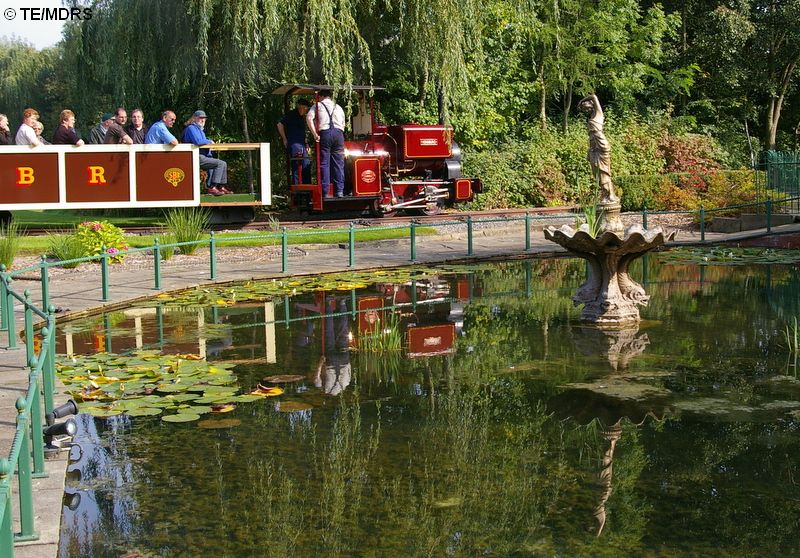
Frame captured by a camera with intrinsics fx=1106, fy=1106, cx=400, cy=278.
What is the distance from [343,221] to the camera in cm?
2355

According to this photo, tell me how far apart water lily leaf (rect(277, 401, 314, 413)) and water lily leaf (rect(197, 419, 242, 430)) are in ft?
1.51

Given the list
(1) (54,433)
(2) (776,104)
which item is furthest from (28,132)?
(2) (776,104)

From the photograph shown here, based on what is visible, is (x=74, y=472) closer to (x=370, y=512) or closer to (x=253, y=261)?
(x=370, y=512)

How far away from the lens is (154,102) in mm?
26359

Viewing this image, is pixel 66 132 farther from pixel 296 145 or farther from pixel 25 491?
pixel 25 491

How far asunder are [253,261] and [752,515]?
523 inches

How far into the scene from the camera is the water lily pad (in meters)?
9.96

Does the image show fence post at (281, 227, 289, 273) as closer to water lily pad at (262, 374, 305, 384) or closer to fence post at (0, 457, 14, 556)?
water lily pad at (262, 374, 305, 384)

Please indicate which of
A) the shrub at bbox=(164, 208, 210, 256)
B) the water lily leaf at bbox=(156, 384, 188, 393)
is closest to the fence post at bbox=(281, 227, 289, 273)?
the shrub at bbox=(164, 208, 210, 256)

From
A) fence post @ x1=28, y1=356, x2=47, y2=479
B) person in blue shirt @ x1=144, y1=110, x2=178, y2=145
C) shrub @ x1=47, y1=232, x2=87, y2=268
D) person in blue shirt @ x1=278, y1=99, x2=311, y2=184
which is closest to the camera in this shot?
fence post @ x1=28, y1=356, x2=47, y2=479

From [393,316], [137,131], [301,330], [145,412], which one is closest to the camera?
[145,412]

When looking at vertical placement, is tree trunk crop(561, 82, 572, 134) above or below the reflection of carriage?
above

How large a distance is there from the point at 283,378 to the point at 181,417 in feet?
5.18

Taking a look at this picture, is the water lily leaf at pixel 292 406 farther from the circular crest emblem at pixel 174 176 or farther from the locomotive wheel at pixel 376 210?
the locomotive wheel at pixel 376 210
